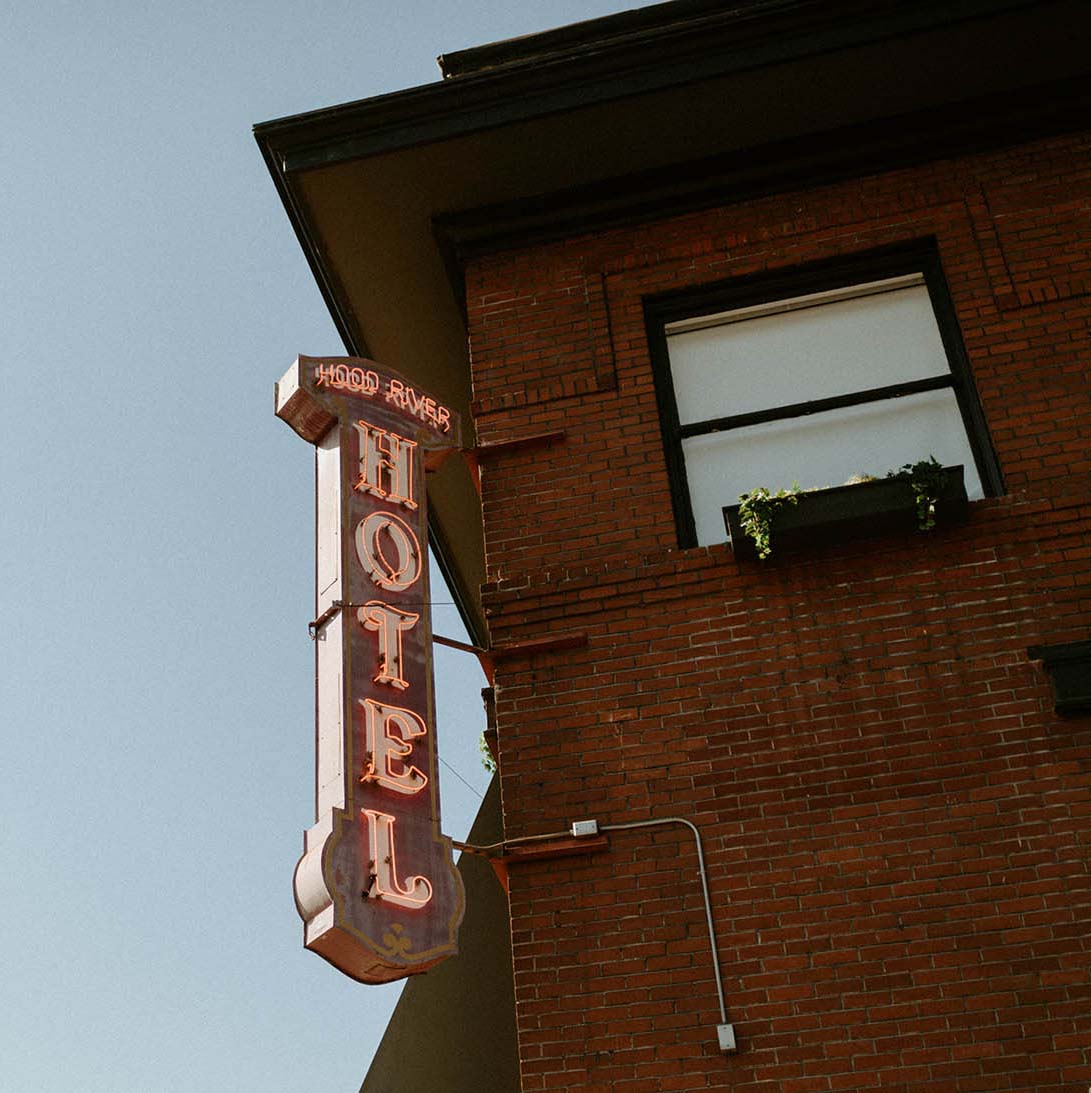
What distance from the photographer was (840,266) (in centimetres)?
1062

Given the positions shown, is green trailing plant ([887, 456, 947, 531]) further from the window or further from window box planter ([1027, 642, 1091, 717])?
window box planter ([1027, 642, 1091, 717])

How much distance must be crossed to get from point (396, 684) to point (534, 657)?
3.58ft

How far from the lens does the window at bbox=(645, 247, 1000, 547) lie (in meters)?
9.88

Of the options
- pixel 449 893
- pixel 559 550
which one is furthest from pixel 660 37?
pixel 449 893

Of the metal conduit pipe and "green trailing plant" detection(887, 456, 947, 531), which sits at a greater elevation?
"green trailing plant" detection(887, 456, 947, 531)

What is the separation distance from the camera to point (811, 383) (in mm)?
10289

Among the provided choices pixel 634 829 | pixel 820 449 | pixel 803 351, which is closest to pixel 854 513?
pixel 820 449

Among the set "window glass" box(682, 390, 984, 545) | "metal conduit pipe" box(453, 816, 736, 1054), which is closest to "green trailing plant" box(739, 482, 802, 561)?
"window glass" box(682, 390, 984, 545)

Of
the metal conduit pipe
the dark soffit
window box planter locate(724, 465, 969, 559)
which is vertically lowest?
the metal conduit pipe

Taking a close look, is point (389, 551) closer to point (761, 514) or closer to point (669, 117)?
point (761, 514)

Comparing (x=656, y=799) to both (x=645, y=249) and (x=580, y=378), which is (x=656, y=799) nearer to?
(x=580, y=378)

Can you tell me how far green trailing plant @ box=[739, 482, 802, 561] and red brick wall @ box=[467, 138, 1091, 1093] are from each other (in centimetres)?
24

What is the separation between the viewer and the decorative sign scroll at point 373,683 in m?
7.56

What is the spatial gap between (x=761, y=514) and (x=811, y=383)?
1.57 metres
